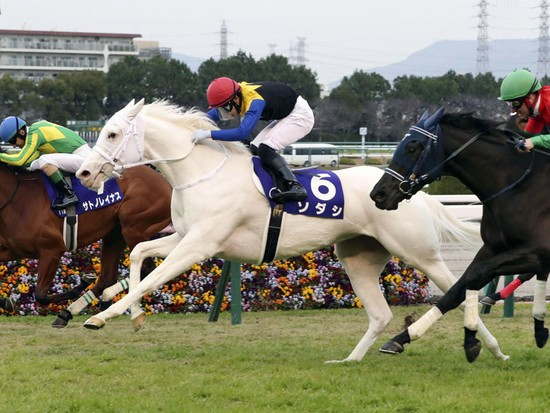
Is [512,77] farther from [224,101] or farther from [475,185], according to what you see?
[224,101]

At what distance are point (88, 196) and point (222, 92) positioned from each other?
2.46 metres

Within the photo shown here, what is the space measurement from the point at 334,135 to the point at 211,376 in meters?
57.5

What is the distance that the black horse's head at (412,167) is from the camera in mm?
6336

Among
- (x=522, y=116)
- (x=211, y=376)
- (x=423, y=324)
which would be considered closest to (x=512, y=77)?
(x=522, y=116)

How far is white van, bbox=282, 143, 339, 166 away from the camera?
119ft

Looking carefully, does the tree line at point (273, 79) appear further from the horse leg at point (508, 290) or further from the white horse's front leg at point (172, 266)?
the white horse's front leg at point (172, 266)

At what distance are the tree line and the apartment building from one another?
36792 mm

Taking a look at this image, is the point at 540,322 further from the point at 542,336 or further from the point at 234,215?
the point at 234,215

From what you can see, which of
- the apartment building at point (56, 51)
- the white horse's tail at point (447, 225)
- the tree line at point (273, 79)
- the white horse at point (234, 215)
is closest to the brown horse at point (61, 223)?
the white horse at point (234, 215)

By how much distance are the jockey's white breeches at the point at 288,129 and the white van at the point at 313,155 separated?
27356 millimetres

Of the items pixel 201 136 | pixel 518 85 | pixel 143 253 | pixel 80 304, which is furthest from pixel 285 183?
pixel 80 304

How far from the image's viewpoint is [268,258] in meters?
7.02

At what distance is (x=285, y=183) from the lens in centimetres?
696

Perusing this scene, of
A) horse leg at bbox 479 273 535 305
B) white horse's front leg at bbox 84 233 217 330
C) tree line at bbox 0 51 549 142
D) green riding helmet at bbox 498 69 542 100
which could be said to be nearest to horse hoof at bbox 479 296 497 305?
horse leg at bbox 479 273 535 305
